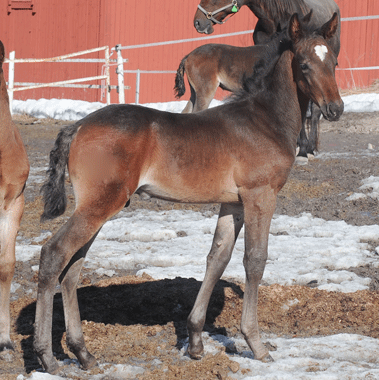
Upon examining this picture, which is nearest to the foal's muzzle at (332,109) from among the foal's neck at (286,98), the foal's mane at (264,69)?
the foal's neck at (286,98)

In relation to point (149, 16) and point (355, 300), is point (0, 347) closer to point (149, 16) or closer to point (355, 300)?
point (355, 300)

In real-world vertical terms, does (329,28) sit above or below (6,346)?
above

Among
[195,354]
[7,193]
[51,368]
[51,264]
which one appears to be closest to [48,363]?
[51,368]

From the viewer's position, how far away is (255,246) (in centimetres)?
339

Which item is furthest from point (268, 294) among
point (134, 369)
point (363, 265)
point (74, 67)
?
point (74, 67)

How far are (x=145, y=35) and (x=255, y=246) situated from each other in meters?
15.1

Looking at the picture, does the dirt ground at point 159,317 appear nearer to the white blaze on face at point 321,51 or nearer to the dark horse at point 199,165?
the dark horse at point 199,165

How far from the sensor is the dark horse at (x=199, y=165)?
10.0ft

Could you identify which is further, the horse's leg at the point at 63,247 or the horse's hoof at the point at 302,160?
the horse's hoof at the point at 302,160

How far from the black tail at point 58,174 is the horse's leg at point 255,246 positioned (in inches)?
42.5

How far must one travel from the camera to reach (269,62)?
3723mm

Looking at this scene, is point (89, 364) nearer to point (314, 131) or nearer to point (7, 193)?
point (7, 193)

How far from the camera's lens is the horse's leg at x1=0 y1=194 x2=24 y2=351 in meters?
3.44

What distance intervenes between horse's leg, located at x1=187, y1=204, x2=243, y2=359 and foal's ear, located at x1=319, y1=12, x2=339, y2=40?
1235 millimetres
